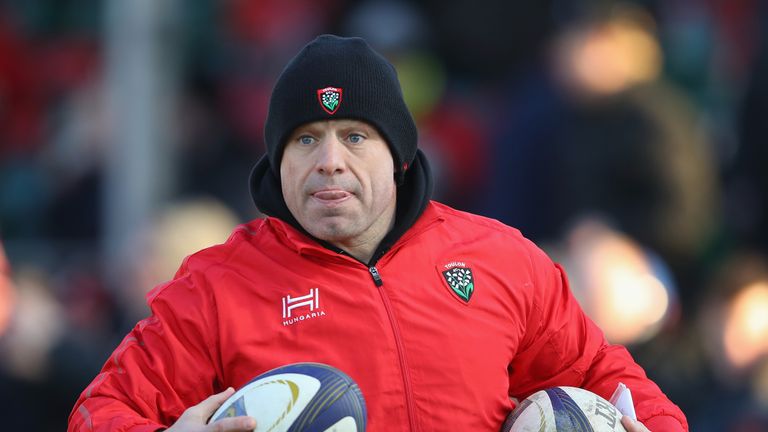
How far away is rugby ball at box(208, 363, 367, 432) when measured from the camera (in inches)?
164

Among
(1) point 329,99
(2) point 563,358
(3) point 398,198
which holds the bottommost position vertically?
(2) point 563,358

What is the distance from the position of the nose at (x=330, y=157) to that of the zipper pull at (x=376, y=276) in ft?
1.04

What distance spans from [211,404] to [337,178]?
0.79 meters

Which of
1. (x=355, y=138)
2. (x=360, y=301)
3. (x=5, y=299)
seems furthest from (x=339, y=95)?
(x=5, y=299)

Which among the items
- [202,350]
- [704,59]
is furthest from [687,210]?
[202,350]

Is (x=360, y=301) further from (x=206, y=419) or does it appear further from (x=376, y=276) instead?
(x=206, y=419)

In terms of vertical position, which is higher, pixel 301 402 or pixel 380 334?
pixel 380 334

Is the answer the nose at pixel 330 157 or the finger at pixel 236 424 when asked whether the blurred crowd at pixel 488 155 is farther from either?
the finger at pixel 236 424

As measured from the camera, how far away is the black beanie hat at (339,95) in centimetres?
467

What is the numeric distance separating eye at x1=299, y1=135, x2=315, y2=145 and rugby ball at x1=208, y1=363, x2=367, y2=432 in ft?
2.50

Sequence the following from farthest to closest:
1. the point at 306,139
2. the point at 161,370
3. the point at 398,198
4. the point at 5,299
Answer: the point at 5,299 < the point at 398,198 < the point at 306,139 < the point at 161,370

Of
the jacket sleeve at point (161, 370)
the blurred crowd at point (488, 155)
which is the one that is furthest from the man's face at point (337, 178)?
the blurred crowd at point (488, 155)

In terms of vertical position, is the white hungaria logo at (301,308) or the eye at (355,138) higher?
the eye at (355,138)

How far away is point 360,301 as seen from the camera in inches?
182
